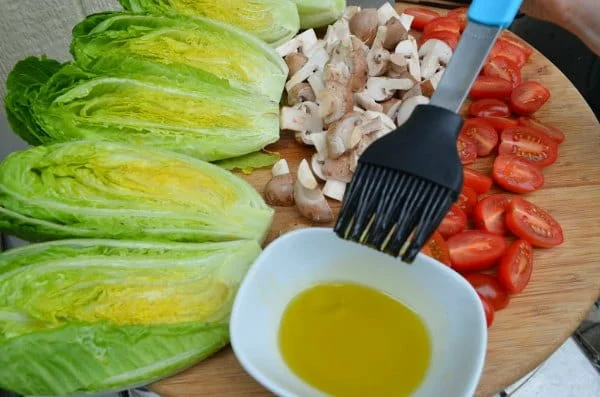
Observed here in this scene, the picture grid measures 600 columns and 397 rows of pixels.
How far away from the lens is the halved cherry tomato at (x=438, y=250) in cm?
159

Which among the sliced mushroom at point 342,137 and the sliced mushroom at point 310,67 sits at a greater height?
the sliced mushroom at point 310,67

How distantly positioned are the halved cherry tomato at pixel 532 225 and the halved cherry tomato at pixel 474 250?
0.07m

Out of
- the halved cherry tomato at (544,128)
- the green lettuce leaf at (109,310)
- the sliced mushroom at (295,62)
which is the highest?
the sliced mushroom at (295,62)

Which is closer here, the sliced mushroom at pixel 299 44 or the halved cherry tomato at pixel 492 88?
the halved cherry tomato at pixel 492 88

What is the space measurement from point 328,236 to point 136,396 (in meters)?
0.79

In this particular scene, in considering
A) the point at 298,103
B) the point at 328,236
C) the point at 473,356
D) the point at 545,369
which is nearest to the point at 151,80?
the point at 298,103

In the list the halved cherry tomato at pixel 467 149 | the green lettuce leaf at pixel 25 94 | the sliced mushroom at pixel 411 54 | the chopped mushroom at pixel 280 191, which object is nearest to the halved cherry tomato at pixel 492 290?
the halved cherry tomato at pixel 467 149

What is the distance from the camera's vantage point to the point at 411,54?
2.12m

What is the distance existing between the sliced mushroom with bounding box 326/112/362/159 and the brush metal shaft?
0.47 metres

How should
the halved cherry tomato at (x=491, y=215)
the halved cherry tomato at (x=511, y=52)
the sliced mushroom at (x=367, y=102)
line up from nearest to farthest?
1. the halved cherry tomato at (x=491, y=215)
2. the sliced mushroom at (x=367, y=102)
3. the halved cherry tomato at (x=511, y=52)

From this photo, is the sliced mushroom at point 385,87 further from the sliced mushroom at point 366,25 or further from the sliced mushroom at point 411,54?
the sliced mushroom at point 366,25

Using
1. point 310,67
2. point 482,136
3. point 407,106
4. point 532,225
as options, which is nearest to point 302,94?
point 310,67

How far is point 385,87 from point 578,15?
750mm

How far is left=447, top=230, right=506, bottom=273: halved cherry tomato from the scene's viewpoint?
5.27 feet
